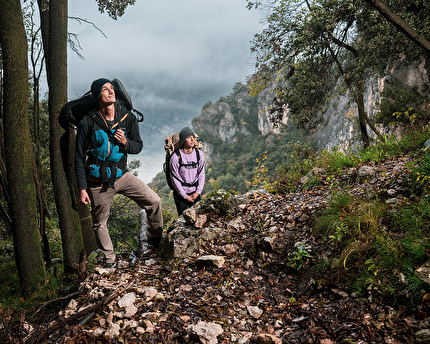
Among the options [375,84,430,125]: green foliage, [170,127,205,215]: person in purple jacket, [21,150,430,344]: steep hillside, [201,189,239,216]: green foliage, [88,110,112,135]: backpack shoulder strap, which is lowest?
[21,150,430,344]: steep hillside

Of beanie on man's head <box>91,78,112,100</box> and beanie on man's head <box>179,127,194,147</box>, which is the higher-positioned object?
beanie on man's head <box>91,78,112,100</box>

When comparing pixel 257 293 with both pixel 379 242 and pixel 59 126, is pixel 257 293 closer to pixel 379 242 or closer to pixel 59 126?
pixel 379 242

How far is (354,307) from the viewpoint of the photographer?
2.09 meters

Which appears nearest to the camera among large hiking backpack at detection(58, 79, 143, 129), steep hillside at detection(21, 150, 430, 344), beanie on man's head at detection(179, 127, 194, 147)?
steep hillside at detection(21, 150, 430, 344)

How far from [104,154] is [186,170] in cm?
161

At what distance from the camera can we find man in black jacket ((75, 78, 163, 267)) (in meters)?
3.09

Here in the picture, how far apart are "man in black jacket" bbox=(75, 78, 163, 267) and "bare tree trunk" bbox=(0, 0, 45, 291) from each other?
4.45 feet

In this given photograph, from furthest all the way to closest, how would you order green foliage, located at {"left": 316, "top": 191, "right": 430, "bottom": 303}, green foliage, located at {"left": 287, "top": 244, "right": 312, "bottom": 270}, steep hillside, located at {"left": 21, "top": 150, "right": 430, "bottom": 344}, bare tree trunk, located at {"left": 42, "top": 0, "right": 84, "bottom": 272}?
bare tree trunk, located at {"left": 42, "top": 0, "right": 84, "bottom": 272} < green foliage, located at {"left": 287, "top": 244, "right": 312, "bottom": 270} < green foliage, located at {"left": 316, "top": 191, "right": 430, "bottom": 303} < steep hillside, located at {"left": 21, "top": 150, "right": 430, "bottom": 344}

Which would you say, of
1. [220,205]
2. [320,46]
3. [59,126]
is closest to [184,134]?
[220,205]

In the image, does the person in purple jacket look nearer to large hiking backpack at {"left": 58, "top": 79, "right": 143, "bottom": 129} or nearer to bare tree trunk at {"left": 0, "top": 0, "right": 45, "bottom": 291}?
large hiking backpack at {"left": 58, "top": 79, "right": 143, "bottom": 129}

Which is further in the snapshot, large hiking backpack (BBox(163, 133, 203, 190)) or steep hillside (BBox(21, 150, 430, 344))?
large hiking backpack (BBox(163, 133, 203, 190))

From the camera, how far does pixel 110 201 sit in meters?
3.33

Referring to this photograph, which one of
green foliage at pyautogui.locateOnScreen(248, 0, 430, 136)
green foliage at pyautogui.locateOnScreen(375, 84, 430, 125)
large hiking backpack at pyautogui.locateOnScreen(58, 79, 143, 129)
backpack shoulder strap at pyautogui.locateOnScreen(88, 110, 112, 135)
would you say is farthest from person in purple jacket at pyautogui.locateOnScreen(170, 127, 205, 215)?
green foliage at pyautogui.locateOnScreen(375, 84, 430, 125)

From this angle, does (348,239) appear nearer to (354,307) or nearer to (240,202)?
(354,307)
